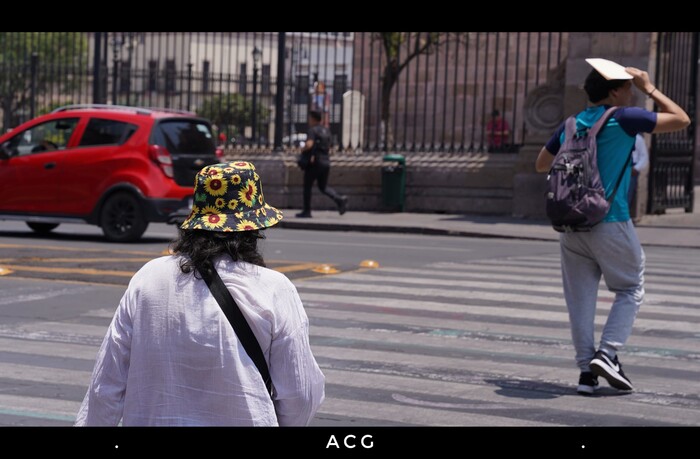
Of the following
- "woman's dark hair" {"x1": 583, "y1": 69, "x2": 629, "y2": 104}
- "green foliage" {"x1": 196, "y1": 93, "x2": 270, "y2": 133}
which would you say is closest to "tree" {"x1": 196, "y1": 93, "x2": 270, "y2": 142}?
"green foliage" {"x1": 196, "y1": 93, "x2": 270, "y2": 133}

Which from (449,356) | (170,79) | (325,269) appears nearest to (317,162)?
(170,79)

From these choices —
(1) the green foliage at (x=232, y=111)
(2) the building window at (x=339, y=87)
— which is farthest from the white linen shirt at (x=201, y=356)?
(1) the green foliage at (x=232, y=111)

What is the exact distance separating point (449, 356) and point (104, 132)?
9.71 meters

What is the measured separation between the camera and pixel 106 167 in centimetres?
1716

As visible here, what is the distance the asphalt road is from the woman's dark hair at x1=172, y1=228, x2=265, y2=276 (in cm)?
325

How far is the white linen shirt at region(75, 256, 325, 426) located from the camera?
11.5ft

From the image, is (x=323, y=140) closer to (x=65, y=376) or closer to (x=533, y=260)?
(x=533, y=260)

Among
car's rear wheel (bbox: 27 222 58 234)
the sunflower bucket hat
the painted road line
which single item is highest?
the sunflower bucket hat

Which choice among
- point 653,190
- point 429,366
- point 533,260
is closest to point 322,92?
point 653,190

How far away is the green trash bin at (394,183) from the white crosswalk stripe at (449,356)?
35.1 feet

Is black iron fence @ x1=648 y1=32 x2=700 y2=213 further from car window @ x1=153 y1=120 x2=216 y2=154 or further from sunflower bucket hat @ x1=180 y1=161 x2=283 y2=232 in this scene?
sunflower bucket hat @ x1=180 y1=161 x2=283 y2=232
